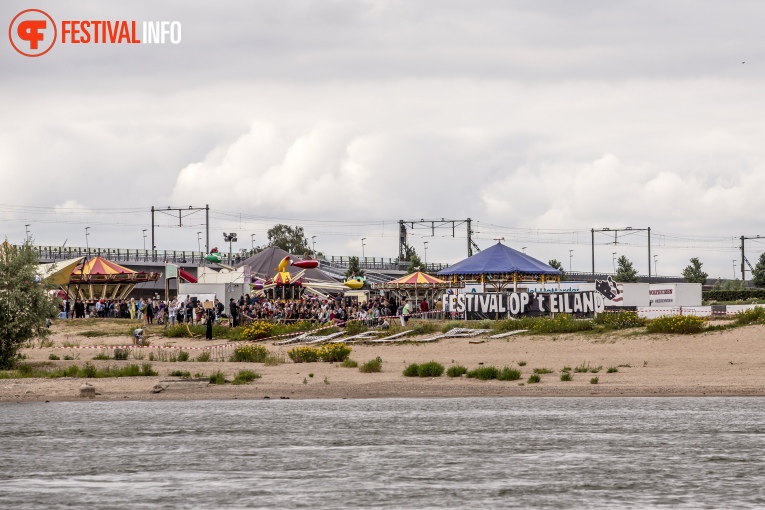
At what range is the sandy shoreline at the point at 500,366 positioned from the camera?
33656mm

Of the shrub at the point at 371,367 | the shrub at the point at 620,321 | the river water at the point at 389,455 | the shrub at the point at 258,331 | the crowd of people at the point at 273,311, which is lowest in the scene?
the river water at the point at 389,455

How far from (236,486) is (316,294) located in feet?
197

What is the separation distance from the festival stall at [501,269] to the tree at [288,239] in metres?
102

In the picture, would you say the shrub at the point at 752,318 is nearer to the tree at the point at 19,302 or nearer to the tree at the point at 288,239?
the tree at the point at 19,302

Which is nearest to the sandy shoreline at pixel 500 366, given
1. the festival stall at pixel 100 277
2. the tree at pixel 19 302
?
the tree at pixel 19 302

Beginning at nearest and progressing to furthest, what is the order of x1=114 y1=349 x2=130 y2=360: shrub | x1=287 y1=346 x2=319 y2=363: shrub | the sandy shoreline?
1. the sandy shoreline
2. x1=287 y1=346 x2=319 y2=363: shrub
3. x1=114 y1=349 x2=130 y2=360: shrub

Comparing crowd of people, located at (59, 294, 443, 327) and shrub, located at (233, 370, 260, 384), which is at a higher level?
crowd of people, located at (59, 294, 443, 327)

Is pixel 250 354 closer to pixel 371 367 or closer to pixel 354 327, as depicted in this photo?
pixel 371 367

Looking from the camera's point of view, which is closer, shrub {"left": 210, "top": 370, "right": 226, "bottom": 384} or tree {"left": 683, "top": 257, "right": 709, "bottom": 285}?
shrub {"left": 210, "top": 370, "right": 226, "bottom": 384}

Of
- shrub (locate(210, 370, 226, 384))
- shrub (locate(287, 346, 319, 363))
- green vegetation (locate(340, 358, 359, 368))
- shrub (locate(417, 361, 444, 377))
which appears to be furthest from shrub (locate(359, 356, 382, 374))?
shrub (locate(210, 370, 226, 384))

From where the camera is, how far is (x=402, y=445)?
2319 centimetres

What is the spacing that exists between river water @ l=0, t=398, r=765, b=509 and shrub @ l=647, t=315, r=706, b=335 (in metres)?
13.4

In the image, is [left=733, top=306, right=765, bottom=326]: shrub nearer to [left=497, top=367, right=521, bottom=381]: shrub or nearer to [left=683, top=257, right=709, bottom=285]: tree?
[left=497, top=367, right=521, bottom=381]: shrub

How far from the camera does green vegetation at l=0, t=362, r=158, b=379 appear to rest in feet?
125
